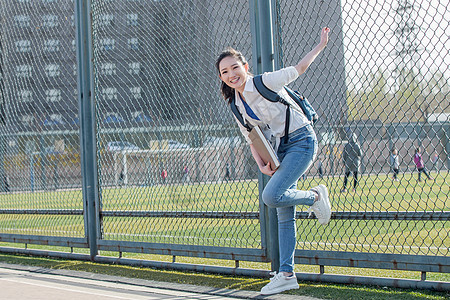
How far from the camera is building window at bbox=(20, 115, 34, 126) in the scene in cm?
749

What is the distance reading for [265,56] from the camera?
177 inches

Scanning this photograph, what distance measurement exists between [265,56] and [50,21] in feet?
12.4

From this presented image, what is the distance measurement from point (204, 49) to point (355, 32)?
165 centimetres

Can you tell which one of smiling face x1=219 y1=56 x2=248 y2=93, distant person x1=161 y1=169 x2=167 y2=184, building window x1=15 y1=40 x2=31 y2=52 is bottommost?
distant person x1=161 y1=169 x2=167 y2=184

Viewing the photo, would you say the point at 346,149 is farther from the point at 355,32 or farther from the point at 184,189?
the point at 184,189

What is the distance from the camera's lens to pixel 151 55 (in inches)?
224

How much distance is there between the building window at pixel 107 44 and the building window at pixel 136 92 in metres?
0.54

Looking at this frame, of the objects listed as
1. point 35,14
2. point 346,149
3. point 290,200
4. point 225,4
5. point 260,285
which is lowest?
point 260,285

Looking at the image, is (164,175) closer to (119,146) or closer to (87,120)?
(119,146)

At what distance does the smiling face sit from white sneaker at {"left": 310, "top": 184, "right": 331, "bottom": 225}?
1.00 m

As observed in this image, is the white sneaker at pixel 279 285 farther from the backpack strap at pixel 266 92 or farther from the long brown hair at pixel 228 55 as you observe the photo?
the long brown hair at pixel 228 55

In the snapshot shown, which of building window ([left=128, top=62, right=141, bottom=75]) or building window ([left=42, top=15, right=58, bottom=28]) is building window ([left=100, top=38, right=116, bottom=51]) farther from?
building window ([left=42, top=15, right=58, bottom=28])

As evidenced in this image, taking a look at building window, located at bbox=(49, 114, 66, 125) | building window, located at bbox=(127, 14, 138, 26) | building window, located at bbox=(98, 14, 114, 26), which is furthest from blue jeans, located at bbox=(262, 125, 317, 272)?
building window, located at bbox=(49, 114, 66, 125)

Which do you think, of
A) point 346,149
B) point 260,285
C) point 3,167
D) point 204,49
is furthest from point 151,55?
point 3,167
